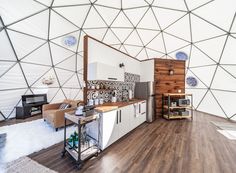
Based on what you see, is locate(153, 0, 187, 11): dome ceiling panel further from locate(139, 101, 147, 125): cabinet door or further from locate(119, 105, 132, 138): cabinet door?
locate(119, 105, 132, 138): cabinet door

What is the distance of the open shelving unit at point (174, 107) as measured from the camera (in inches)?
220

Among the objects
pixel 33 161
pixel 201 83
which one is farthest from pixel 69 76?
pixel 201 83

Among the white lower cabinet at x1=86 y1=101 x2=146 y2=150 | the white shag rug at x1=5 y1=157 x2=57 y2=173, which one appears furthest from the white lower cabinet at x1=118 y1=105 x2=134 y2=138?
the white shag rug at x1=5 y1=157 x2=57 y2=173

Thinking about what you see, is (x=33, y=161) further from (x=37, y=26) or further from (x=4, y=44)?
(x=37, y=26)

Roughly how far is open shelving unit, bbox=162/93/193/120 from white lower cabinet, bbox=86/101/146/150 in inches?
83.2

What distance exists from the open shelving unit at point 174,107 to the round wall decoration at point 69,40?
552 centimetres

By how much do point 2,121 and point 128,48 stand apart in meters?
7.28

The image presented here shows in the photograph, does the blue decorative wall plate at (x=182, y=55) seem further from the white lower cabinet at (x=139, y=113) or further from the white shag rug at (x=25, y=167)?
the white shag rug at (x=25, y=167)

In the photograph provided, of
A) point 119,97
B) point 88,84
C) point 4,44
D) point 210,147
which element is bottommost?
point 210,147

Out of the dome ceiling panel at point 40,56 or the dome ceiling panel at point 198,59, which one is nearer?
the dome ceiling panel at point 40,56

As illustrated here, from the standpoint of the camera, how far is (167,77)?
19.8 feet

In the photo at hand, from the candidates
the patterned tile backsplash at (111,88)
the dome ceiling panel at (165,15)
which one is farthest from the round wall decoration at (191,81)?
the patterned tile backsplash at (111,88)

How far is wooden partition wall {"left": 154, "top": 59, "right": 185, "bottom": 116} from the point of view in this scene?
19.5 ft

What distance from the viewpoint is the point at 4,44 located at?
15.6 ft
